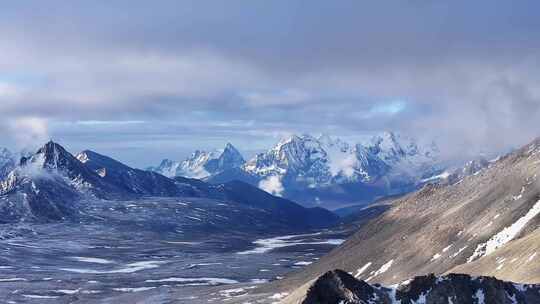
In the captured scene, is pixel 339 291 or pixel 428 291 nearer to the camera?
pixel 339 291

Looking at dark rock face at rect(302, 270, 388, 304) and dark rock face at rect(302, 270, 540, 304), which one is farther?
dark rock face at rect(302, 270, 540, 304)

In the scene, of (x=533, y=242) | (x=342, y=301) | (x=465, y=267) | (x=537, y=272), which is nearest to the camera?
(x=342, y=301)

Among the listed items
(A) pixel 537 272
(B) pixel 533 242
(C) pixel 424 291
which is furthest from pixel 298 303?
(B) pixel 533 242

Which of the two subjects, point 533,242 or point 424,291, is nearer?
point 424,291

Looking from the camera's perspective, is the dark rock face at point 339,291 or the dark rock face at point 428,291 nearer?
the dark rock face at point 339,291

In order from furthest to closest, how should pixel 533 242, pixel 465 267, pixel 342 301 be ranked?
pixel 465 267 → pixel 533 242 → pixel 342 301

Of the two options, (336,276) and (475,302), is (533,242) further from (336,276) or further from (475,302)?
(336,276)

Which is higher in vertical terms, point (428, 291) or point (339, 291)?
point (339, 291)
